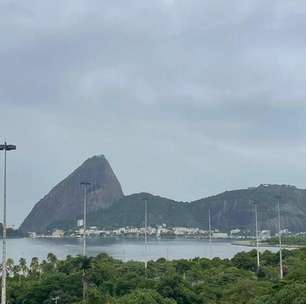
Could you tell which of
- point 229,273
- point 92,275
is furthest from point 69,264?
point 229,273

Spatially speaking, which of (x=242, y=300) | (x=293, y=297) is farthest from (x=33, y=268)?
(x=293, y=297)

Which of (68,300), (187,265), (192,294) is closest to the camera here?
(192,294)

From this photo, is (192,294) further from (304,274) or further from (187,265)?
(187,265)

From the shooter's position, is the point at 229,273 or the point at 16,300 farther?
the point at 229,273

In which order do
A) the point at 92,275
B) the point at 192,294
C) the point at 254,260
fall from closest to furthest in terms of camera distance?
the point at 192,294 < the point at 92,275 < the point at 254,260

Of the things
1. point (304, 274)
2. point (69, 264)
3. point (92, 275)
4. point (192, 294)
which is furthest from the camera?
point (69, 264)

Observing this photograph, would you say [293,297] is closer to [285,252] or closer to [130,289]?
[130,289]
